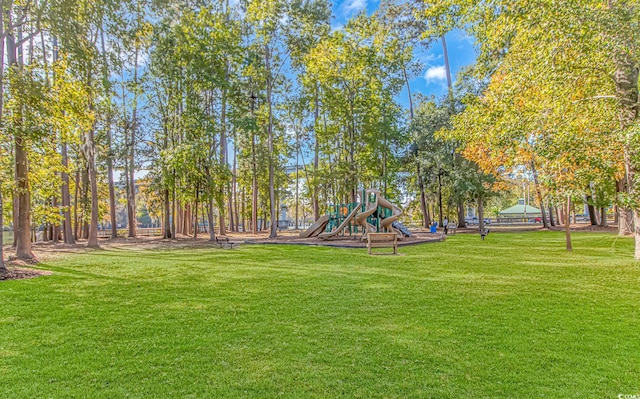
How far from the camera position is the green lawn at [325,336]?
2.98m

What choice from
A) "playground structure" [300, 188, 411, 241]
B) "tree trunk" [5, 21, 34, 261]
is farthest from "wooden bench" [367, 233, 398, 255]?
"tree trunk" [5, 21, 34, 261]

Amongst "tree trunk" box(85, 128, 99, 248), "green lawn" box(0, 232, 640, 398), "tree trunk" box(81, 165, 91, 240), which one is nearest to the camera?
"green lawn" box(0, 232, 640, 398)

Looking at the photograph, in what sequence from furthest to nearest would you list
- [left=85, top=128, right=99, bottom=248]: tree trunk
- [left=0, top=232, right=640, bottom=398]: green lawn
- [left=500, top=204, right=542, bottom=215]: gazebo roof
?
[left=500, top=204, right=542, bottom=215]: gazebo roof
[left=85, top=128, right=99, bottom=248]: tree trunk
[left=0, top=232, right=640, bottom=398]: green lawn

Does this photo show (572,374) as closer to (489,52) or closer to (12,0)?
(489,52)

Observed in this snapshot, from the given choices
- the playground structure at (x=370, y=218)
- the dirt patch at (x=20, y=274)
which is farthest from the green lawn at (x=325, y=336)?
the playground structure at (x=370, y=218)

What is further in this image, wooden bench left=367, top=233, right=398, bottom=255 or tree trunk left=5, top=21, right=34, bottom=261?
wooden bench left=367, top=233, right=398, bottom=255

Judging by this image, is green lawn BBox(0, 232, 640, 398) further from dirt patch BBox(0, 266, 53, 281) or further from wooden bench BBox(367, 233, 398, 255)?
wooden bench BBox(367, 233, 398, 255)

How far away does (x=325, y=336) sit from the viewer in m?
4.13

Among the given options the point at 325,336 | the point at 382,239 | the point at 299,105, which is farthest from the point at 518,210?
the point at 325,336

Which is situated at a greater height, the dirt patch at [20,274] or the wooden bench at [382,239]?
the wooden bench at [382,239]

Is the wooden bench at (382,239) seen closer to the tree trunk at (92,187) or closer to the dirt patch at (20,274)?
the dirt patch at (20,274)

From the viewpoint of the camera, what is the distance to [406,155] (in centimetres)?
3047

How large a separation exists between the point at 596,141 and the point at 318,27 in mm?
19547

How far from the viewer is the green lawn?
9.78 ft
